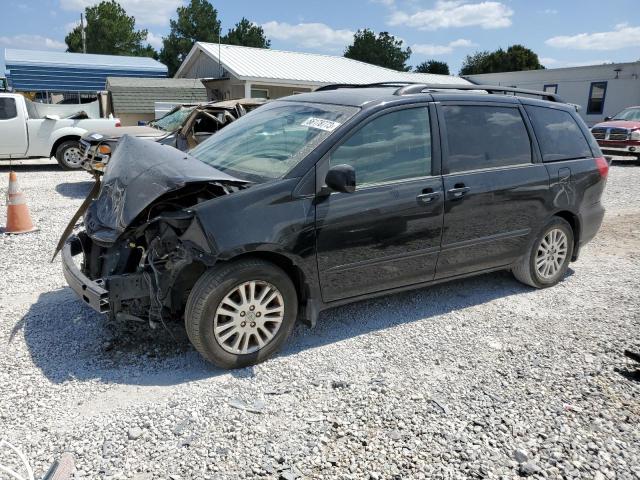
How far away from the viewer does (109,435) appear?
110 inches

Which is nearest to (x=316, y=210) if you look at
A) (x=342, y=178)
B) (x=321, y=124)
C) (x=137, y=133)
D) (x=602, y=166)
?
(x=342, y=178)

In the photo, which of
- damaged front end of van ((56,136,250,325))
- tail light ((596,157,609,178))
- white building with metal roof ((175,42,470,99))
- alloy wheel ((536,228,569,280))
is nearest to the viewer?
damaged front end of van ((56,136,250,325))

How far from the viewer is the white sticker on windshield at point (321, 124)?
3.76 m

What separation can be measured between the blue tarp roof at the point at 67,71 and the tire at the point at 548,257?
31228 mm

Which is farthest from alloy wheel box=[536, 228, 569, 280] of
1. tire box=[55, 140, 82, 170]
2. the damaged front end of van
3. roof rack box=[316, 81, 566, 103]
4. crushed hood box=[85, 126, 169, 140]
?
tire box=[55, 140, 82, 170]

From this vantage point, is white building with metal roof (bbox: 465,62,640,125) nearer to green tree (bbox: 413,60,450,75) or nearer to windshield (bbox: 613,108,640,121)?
windshield (bbox: 613,108,640,121)

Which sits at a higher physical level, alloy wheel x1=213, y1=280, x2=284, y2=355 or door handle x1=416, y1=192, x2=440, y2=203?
door handle x1=416, y1=192, x2=440, y2=203

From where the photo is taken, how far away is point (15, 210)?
6.55 metres

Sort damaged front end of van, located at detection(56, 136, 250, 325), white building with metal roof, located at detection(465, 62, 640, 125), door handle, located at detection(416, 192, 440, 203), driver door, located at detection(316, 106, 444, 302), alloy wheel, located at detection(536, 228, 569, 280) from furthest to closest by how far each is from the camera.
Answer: white building with metal roof, located at detection(465, 62, 640, 125)
alloy wheel, located at detection(536, 228, 569, 280)
door handle, located at detection(416, 192, 440, 203)
driver door, located at detection(316, 106, 444, 302)
damaged front end of van, located at detection(56, 136, 250, 325)

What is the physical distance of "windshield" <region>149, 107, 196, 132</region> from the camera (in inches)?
408

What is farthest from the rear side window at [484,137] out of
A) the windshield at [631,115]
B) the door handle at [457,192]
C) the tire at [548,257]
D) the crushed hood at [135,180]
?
the windshield at [631,115]

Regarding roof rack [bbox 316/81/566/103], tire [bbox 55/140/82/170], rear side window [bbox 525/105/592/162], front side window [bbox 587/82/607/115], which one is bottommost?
tire [bbox 55/140/82/170]

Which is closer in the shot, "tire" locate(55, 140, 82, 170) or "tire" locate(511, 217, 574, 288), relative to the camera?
"tire" locate(511, 217, 574, 288)

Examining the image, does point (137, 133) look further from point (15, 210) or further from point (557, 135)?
point (557, 135)
